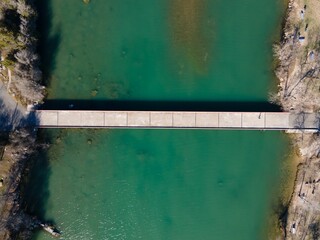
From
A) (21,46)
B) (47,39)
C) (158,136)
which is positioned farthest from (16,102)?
(158,136)

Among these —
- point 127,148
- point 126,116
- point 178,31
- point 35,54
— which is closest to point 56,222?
point 127,148

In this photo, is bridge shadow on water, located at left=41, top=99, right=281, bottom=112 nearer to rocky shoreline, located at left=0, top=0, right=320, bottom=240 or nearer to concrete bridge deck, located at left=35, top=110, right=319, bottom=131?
concrete bridge deck, located at left=35, top=110, right=319, bottom=131

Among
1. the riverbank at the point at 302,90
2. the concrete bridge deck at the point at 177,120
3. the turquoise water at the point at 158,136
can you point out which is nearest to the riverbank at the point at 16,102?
the turquoise water at the point at 158,136

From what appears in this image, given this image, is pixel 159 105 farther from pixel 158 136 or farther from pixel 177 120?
pixel 158 136

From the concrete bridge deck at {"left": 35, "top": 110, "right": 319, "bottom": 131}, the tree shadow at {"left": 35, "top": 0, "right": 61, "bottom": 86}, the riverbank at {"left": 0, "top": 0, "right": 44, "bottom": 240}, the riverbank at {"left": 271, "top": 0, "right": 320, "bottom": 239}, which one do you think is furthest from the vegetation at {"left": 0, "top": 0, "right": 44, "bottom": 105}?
the riverbank at {"left": 271, "top": 0, "right": 320, "bottom": 239}

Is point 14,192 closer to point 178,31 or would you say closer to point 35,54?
point 35,54

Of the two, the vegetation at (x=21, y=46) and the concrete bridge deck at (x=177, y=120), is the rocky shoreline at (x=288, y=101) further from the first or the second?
the concrete bridge deck at (x=177, y=120)
